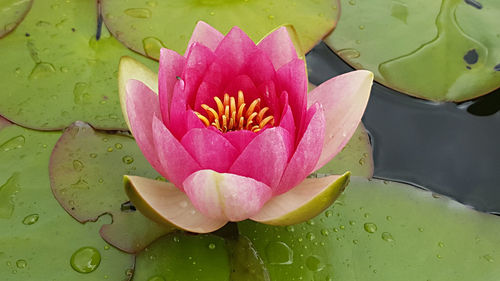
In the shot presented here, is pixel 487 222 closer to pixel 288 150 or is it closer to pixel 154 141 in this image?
pixel 288 150

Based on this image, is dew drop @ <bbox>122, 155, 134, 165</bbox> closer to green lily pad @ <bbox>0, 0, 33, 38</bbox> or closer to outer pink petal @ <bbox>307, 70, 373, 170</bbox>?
outer pink petal @ <bbox>307, 70, 373, 170</bbox>

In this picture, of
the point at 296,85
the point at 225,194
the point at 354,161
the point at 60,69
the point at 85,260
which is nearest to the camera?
the point at 225,194

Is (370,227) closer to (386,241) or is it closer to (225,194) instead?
(386,241)

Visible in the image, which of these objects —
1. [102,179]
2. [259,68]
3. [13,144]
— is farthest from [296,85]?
[13,144]

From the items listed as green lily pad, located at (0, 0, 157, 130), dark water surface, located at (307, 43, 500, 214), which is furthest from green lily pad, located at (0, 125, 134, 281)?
dark water surface, located at (307, 43, 500, 214)

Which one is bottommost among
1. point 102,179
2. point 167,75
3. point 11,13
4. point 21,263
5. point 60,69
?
point 21,263

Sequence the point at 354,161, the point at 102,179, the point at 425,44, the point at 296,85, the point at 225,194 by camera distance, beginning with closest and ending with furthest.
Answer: the point at 225,194 < the point at 296,85 < the point at 102,179 < the point at 354,161 < the point at 425,44

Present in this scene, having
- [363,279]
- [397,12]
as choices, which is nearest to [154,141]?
[363,279]
